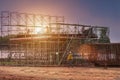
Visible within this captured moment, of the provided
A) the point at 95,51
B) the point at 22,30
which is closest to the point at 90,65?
the point at 95,51

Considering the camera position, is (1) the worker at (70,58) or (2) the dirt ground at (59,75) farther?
(1) the worker at (70,58)

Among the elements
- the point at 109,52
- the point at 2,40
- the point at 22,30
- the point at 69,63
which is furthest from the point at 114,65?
the point at 2,40

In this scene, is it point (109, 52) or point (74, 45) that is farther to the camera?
point (74, 45)

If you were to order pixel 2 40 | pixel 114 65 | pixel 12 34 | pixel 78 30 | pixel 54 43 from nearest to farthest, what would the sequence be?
1. pixel 114 65
2. pixel 54 43
3. pixel 78 30
4. pixel 12 34
5. pixel 2 40

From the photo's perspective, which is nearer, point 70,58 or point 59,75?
point 59,75

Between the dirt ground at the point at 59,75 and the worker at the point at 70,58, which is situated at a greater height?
the worker at the point at 70,58

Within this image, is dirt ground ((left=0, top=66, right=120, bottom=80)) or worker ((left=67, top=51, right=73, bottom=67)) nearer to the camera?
dirt ground ((left=0, top=66, right=120, bottom=80))

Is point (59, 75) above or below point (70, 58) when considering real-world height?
below

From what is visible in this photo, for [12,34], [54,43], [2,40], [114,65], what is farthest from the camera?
[2,40]

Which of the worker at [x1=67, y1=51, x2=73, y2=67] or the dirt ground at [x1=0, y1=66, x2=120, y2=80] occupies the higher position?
the worker at [x1=67, y1=51, x2=73, y2=67]

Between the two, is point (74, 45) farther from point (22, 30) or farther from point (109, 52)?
point (22, 30)

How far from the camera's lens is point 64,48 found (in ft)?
167

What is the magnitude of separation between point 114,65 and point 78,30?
37.1ft

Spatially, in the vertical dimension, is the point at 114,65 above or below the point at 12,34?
below
